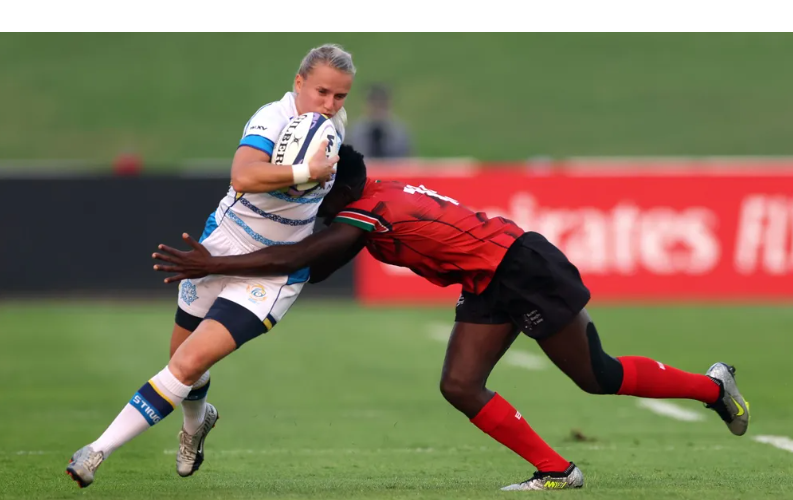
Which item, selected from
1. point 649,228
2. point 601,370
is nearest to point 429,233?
point 601,370

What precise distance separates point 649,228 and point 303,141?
40.2 feet

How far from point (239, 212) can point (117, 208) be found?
11637 millimetres

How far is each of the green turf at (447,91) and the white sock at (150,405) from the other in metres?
26.4

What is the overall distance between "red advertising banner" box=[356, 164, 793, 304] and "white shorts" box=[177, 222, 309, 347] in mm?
11125

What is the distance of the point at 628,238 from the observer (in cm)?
1745

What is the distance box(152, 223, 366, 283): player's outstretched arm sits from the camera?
595cm

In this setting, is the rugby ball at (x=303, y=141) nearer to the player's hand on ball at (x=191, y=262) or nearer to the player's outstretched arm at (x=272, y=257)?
the player's outstretched arm at (x=272, y=257)

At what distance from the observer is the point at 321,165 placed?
5.74 meters

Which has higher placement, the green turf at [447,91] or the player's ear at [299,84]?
the player's ear at [299,84]

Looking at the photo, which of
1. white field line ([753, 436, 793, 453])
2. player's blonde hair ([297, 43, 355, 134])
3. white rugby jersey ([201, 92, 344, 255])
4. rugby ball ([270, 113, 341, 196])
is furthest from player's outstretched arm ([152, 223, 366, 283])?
white field line ([753, 436, 793, 453])

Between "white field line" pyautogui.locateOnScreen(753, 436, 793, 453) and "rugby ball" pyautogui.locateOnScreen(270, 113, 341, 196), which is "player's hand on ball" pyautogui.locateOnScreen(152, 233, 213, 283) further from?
"white field line" pyautogui.locateOnScreen(753, 436, 793, 453)

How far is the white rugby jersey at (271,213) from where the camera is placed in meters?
6.04

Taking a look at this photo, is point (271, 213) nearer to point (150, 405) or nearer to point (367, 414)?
point (150, 405)

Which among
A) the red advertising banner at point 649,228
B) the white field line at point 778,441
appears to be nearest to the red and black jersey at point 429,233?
the white field line at point 778,441
